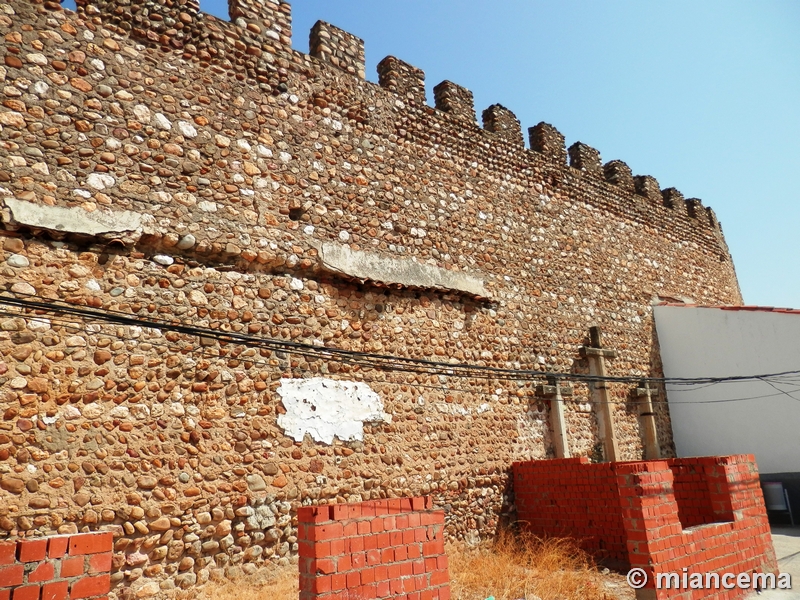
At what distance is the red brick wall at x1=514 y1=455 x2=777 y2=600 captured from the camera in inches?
195

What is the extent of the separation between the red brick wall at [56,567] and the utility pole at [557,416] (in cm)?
675

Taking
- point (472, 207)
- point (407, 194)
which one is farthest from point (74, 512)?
point (472, 207)

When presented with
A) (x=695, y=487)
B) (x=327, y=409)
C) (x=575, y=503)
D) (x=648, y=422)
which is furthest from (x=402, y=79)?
(x=648, y=422)

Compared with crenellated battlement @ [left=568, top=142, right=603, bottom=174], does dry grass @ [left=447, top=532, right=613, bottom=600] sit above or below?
below

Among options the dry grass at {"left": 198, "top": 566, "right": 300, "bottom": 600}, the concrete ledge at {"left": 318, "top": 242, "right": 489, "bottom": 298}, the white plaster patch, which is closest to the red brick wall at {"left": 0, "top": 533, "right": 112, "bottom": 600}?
the dry grass at {"left": 198, "top": 566, "right": 300, "bottom": 600}

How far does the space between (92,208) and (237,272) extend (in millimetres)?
1467

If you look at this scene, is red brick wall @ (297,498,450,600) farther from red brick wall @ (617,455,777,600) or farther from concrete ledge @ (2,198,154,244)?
concrete ledge @ (2,198,154,244)

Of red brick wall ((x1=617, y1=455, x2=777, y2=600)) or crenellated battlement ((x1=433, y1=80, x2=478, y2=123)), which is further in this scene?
crenellated battlement ((x1=433, y1=80, x2=478, y2=123))

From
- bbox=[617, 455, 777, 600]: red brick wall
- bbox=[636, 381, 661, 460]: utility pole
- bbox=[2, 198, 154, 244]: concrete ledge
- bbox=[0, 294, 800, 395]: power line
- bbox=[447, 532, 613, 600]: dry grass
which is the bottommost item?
bbox=[447, 532, 613, 600]: dry grass

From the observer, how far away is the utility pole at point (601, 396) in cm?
950

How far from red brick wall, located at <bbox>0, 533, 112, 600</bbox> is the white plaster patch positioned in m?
3.03

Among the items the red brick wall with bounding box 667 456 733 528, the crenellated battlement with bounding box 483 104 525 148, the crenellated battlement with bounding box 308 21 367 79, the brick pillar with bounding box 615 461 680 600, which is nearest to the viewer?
the brick pillar with bounding box 615 461 680 600

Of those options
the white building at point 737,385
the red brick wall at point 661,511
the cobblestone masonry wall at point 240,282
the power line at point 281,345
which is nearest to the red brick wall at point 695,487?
the red brick wall at point 661,511

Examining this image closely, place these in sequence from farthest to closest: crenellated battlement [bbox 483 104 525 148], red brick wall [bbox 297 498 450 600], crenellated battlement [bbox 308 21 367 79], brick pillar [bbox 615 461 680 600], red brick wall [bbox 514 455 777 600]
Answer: crenellated battlement [bbox 483 104 525 148]
crenellated battlement [bbox 308 21 367 79]
red brick wall [bbox 514 455 777 600]
brick pillar [bbox 615 461 680 600]
red brick wall [bbox 297 498 450 600]
